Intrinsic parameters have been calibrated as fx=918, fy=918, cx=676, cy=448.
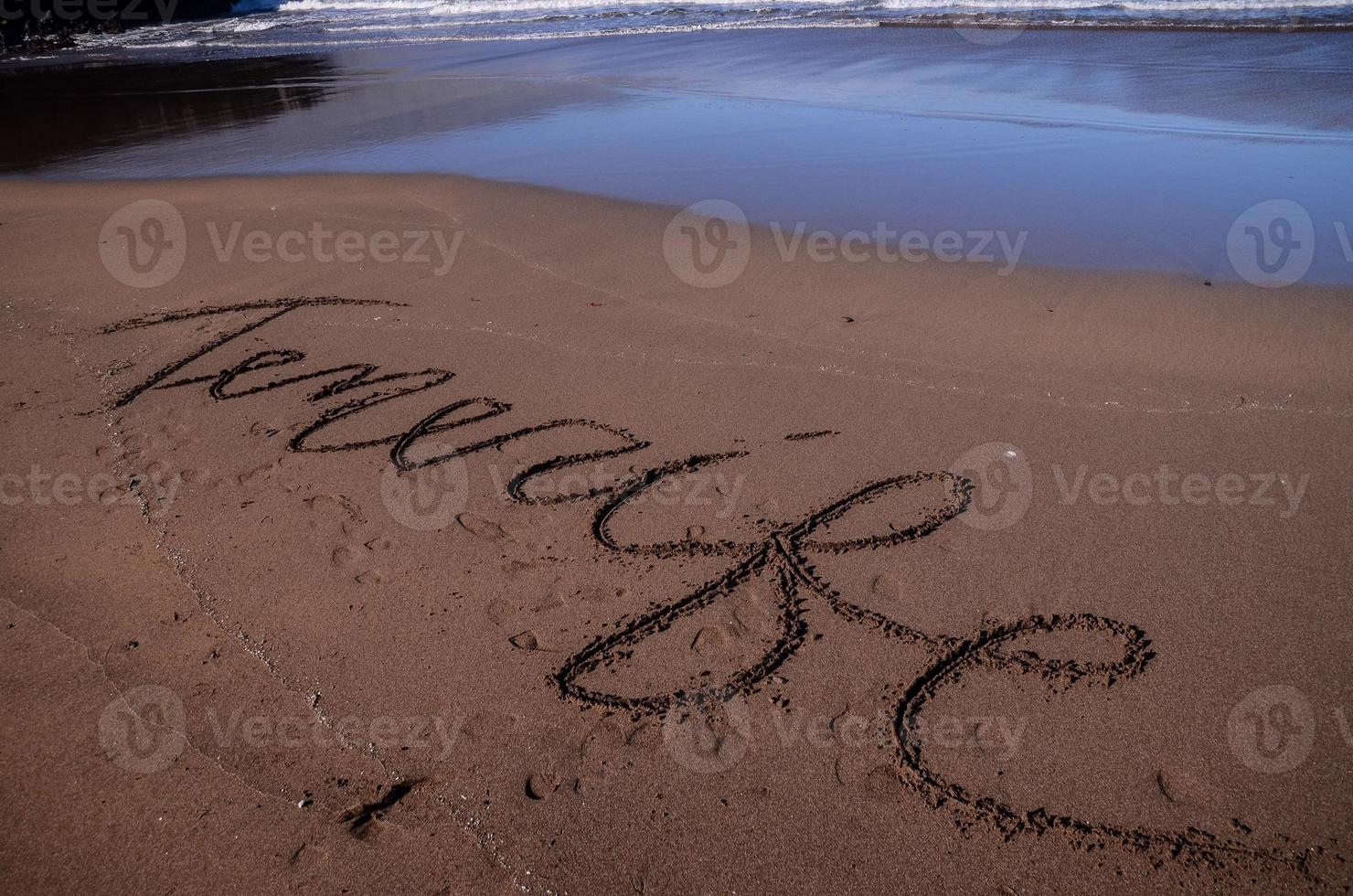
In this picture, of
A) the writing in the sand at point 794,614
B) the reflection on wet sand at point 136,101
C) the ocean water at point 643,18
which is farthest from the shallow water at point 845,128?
the writing in the sand at point 794,614

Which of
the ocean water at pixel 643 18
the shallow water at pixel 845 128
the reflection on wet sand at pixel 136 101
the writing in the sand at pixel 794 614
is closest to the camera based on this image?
Result: the writing in the sand at pixel 794 614

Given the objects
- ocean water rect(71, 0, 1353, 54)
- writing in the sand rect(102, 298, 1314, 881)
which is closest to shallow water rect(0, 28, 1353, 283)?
ocean water rect(71, 0, 1353, 54)

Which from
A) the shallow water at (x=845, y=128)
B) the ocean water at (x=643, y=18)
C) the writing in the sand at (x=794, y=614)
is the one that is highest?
the ocean water at (x=643, y=18)

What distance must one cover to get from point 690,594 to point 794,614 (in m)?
0.35

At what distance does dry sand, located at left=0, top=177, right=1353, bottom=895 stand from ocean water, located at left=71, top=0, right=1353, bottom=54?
10897 mm

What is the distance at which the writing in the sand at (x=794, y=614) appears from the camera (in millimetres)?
2266

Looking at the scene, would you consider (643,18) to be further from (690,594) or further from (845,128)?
(690,594)

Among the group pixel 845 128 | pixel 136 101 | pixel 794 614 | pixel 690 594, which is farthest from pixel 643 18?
pixel 794 614

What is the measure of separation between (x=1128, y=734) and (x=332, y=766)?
214 cm

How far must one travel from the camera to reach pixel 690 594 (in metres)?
3.02

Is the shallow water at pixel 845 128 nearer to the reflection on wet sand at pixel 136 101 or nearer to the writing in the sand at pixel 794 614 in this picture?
the reflection on wet sand at pixel 136 101

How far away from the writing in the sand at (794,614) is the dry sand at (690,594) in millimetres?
16

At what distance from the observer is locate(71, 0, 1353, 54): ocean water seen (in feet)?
45.1

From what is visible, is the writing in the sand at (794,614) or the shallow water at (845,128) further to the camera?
the shallow water at (845,128)
